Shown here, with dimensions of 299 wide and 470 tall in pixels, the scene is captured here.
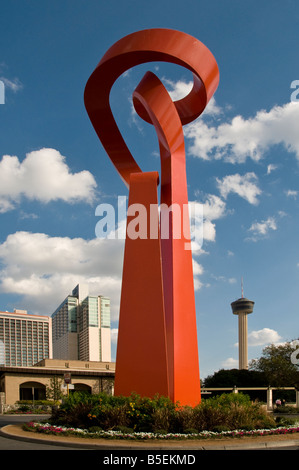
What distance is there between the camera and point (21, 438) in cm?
1331

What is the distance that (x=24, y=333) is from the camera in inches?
5773

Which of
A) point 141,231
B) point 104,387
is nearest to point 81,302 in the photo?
point 104,387

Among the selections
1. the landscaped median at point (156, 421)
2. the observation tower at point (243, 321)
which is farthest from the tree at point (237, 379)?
the landscaped median at point (156, 421)

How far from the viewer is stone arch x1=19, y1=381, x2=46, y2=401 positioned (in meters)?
47.0

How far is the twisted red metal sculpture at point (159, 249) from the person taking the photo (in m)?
15.7

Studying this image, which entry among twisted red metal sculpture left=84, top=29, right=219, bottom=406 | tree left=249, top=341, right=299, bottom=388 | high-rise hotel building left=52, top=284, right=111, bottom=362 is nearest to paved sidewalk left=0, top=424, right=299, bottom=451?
twisted red metal sculpture left=84, top=29, right=219, bottom=406

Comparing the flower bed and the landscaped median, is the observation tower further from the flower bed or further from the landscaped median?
the flower bed

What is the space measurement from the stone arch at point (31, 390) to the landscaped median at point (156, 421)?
111 ft

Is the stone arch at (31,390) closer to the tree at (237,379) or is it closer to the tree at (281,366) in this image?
the tree at (281,366)

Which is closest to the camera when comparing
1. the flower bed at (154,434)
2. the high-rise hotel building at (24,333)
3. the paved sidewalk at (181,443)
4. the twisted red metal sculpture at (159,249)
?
the paved sidewalk at (181,443)

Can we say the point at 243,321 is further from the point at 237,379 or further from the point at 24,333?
the point at 24,333

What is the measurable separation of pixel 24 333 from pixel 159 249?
13917 centimetres

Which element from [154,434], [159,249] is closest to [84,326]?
[159,249]
